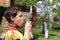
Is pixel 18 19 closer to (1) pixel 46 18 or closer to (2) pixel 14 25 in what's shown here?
(2) pixel 14 25

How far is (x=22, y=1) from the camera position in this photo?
2.72 m

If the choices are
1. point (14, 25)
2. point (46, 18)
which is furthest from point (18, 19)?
point (46, 18)

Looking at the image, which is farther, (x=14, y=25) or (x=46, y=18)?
(x=46, y=18)

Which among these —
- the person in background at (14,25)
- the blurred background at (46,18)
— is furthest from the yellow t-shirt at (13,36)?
the blurred background at (46,18)

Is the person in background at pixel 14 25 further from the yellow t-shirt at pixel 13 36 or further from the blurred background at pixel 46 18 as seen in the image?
the blurred background at pixel 46 18

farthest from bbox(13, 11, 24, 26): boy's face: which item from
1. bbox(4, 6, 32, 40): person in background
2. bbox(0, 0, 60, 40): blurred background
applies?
bbox(0, 0, 60, 40): blurred background

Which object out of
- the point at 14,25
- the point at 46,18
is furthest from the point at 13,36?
the point at 46,18

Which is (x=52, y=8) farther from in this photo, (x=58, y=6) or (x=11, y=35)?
(x=11, y=35)

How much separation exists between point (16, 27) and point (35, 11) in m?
1.98

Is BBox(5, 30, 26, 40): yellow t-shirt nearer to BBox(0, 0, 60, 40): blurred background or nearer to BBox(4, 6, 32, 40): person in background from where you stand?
BBox(4, 6, 32, 40): person in background

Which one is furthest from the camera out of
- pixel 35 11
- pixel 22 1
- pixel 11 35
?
pixel 35 11

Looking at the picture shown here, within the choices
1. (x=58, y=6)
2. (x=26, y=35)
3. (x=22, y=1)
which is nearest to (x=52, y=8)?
(x=58, y=6)

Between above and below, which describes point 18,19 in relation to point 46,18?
above

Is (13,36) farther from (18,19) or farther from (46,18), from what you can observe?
(46,18)
